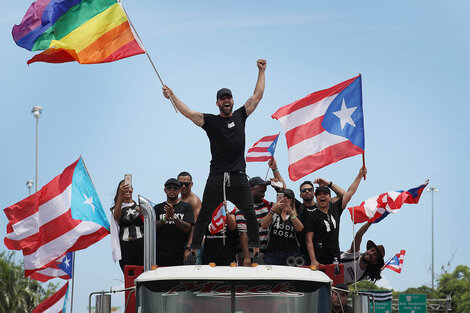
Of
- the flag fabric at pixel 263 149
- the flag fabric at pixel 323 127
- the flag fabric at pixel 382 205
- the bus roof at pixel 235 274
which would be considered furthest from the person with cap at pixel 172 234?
the flag fabric at pixel 263 149

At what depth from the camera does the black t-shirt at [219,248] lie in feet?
36.0

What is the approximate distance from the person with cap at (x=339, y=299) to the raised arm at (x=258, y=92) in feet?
8.30

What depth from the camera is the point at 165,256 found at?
11.1 meters

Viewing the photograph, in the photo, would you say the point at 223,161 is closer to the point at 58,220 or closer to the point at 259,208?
the point at 259,208

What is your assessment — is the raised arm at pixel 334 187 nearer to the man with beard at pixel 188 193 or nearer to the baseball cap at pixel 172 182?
the man with beard at pixel 188 193

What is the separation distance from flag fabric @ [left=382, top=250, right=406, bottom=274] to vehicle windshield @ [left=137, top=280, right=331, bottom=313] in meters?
8.46

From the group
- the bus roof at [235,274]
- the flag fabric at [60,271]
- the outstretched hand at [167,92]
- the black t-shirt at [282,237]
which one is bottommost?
the bus roof at [235,274]

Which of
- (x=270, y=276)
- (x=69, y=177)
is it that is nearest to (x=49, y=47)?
(x=69, y=177)

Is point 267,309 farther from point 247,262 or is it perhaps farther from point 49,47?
point 49,47

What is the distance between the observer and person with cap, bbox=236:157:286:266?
35.8 ft

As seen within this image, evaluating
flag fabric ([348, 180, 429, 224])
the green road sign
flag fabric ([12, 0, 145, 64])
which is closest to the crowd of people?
flag fabric ([348, 180, 429, 224])

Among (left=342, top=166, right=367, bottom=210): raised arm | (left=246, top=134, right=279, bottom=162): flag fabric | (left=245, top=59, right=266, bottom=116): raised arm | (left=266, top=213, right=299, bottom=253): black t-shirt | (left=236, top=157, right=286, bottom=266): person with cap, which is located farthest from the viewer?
(left=246, top=134, right=279, bottom=162): flag fabric

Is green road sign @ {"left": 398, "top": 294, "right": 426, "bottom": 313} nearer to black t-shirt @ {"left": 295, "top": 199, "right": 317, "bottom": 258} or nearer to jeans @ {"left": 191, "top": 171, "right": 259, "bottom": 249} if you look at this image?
black t-shirt @ {"left": 295, "top": 199, "right": 317, "bottom": 258}

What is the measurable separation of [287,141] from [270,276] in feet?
18.5
